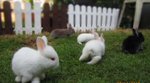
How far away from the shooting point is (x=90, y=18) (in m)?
9.44

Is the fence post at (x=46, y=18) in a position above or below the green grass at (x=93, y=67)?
below

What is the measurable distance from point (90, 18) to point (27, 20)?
7.98ft

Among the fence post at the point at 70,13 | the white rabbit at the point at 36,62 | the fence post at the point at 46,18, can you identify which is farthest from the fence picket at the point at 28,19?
the white rabbit at the point at 36,62

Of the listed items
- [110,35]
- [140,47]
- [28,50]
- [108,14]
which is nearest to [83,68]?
[28,50]

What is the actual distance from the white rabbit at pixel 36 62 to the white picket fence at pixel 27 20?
15.1ft

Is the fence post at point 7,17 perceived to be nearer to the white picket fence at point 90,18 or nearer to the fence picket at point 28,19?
the fence picket at point 28,19

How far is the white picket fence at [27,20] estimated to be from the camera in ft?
25.3

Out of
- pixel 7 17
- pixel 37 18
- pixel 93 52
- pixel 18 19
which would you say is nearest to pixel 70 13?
pixel 37 18

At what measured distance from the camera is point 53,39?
640 centimetres

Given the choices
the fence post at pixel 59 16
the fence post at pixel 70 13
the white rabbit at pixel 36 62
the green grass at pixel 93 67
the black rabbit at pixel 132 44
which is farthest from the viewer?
the fence post at pixel 70 13

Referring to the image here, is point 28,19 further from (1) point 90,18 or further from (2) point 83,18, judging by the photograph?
(1) point 90,18

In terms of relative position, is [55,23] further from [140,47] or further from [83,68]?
[83,68]

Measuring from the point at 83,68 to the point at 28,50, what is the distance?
97 centimetres

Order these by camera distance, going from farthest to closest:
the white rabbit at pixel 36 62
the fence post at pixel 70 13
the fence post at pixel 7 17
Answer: the fence post at pixel 70 13, the fence post at pixel 7 17, the white rabbit at pixel 36 62
